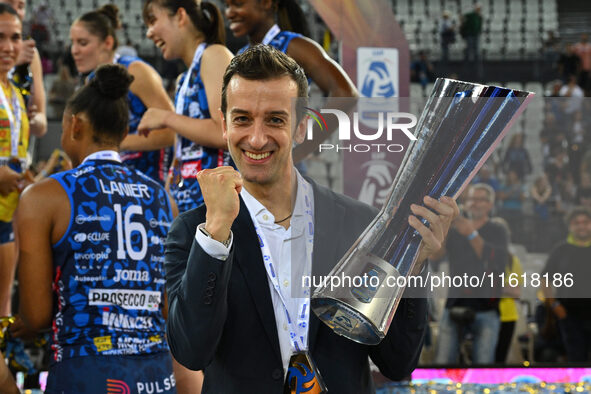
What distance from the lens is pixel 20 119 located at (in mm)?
3721

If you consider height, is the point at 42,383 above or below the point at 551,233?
below

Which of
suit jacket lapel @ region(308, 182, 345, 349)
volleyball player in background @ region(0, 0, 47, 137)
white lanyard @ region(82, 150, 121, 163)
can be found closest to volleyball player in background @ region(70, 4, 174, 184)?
volleyball player in background @ region(0, 0, 47, 137)

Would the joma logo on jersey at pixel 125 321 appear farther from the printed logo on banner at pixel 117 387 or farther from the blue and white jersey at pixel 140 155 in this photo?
the blue and white jersey at pixel 140 155

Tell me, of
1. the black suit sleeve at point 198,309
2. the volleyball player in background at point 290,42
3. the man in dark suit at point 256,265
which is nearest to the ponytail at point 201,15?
the volleyball player in background at point 290,42

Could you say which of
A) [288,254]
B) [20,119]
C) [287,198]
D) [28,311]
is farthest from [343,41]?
[288,254]

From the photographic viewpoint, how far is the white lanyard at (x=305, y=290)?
1.34 m

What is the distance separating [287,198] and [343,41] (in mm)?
2361

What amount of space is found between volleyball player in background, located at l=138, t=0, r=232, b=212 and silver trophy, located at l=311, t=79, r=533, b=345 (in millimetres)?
1635

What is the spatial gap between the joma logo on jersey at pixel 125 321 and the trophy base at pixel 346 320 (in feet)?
4.24

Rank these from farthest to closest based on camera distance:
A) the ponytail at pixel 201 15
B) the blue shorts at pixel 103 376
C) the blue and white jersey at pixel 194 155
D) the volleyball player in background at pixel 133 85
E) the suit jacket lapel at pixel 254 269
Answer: the volleyball player in background at pixel 133 85
the ponytail at pixel 201 15
the blue and white jersey at pixel 194 155
the blue shorts at pixel 103 376
the suit jacket lapel at pixel 254 269

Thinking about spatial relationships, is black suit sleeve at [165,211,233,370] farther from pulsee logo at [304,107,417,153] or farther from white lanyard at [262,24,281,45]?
white lanyard at [262,24,281,45]

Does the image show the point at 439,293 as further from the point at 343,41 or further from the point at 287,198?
the point at 343,41

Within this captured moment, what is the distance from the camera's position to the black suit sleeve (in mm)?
1446

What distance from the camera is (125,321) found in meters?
2.52
